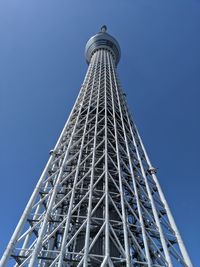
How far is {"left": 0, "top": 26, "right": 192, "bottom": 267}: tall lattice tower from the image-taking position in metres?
15.1

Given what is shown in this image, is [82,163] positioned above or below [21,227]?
above

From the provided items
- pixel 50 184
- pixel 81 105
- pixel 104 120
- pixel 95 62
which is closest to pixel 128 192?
pixel 50 184

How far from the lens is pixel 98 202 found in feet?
58.4

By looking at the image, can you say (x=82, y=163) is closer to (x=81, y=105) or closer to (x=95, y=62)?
(x=81, y=105)

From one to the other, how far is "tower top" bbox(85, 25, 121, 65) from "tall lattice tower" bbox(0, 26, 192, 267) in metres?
20.1

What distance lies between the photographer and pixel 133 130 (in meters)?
30.8

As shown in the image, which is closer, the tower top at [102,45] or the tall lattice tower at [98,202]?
the tall lattice tower at [98,202]

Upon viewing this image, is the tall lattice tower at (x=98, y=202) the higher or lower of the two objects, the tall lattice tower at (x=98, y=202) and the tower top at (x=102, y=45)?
the lower

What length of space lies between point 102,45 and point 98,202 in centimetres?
4433

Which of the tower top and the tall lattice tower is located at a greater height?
the tower top

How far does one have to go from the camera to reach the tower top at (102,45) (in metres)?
55.1

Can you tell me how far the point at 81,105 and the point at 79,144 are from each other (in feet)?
23.0

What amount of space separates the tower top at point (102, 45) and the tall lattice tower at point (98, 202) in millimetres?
20093

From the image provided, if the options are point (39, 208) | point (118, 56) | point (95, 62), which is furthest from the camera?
point (118, 56)
